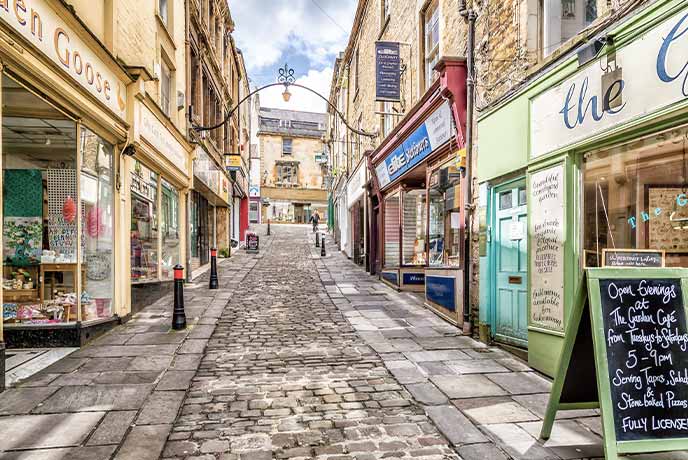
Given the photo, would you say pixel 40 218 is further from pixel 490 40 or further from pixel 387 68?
pixel 387 68

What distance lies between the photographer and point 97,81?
6.03 m

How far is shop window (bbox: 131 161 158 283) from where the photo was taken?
8.10m

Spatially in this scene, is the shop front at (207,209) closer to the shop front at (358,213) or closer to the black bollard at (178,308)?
the shop front at (358,213)

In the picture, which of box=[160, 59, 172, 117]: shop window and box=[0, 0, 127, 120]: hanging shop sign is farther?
box=[160, 59, 172, 117]: shop window

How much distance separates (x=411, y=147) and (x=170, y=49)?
6432 millimetres

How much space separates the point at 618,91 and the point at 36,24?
18.7 ft

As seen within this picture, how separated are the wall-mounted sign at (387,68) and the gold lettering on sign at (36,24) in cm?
743

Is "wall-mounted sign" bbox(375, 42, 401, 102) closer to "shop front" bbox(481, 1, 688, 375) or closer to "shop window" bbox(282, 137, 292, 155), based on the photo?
"shop front" bbox(481, 1, 688, 375)

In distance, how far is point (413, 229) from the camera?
11.7 m

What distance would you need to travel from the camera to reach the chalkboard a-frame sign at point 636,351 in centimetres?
276

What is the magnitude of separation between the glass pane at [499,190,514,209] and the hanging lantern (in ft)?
19.7

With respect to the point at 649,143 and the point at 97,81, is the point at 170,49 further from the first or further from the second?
the point at 649,143

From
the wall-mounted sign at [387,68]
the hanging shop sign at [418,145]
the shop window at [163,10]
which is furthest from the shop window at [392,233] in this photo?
the shop window at [163,10]

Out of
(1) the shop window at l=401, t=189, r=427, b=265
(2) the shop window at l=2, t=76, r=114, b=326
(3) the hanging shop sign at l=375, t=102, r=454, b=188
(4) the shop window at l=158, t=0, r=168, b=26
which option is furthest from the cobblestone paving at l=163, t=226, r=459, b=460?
(4) the shop window at l=158, t=0, r=168, b=26
